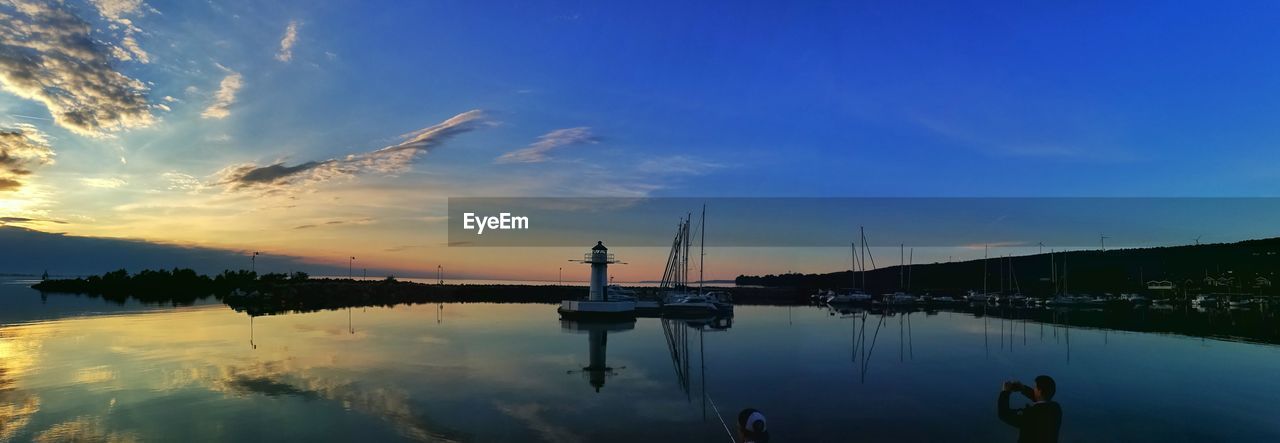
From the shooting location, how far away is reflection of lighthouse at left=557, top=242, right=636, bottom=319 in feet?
186

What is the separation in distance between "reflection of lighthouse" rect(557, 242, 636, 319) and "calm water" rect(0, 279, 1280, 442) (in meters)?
12.9

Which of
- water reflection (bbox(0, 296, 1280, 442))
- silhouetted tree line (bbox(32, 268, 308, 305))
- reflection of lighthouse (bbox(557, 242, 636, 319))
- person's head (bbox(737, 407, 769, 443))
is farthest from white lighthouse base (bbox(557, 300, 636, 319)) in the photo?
silhouetted tree line (bbox(32, 268, 308, 305))

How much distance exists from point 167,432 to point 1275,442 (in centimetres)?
2711

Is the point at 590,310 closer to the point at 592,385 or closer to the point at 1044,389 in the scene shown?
the point at 592,385

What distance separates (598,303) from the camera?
57.1m

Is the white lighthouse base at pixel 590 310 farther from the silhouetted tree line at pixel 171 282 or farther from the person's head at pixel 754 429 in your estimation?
the silhouetted tree line at pixel 171 282

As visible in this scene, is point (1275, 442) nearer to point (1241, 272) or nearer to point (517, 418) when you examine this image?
point (517, 418)

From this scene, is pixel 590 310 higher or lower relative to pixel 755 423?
lower

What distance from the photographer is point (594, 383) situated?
23688mm

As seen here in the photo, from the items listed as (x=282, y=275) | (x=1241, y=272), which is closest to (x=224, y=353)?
(x=282, y=275)

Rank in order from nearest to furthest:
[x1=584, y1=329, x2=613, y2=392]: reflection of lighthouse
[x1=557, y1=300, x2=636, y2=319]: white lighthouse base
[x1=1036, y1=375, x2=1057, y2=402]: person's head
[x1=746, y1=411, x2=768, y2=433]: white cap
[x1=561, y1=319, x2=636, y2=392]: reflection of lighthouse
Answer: [x1=746, y1=411, x2=768, y2=433]: white cap → [x1=1036, y1=375, x2=1057, y2=402]: person's head → [x1=584, y1=329, x2=613, y2=392]: reflection of lighthouse → [x1=561, y1=319, x2=636, y2=392]: reflection of lighthouse → [x1=557, y1=300, x2=636, y2=319]: white lighthouse base

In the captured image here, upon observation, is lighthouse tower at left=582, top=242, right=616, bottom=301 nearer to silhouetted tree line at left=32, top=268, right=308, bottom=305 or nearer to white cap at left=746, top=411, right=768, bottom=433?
white cap at left=746, top=411, right=768, bottom=433

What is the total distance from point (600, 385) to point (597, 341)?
56.1 ft

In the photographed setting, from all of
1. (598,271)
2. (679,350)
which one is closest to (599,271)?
(598,271)
